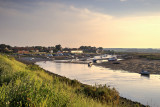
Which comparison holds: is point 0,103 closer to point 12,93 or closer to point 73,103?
point 12,93

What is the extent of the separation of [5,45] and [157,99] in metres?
166

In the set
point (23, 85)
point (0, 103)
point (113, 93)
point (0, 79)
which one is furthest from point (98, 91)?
point (0, 103)

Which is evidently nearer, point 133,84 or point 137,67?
point 133,84

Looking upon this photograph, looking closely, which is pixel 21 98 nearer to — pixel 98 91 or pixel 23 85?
pixel 23 85

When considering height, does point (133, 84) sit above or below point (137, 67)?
above

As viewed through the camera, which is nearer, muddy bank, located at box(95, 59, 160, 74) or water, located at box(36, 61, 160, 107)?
water, located at box(36, 61, 160, 107)

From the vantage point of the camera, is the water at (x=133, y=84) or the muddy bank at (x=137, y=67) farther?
the muddy bank at (x=137, y=67)

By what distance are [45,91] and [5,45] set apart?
173 meters

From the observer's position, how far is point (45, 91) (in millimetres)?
6828

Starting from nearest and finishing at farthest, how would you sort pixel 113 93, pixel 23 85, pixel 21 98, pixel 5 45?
pixel 21 98 → pixel 23 85 → pixel 113 93 → pixel 5 45

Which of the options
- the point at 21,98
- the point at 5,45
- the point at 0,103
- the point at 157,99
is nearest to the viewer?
the point at 0,103

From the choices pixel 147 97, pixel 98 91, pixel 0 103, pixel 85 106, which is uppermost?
pixel 0 103

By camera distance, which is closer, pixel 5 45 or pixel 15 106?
pixel 15 106

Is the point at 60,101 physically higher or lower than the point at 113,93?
higher
